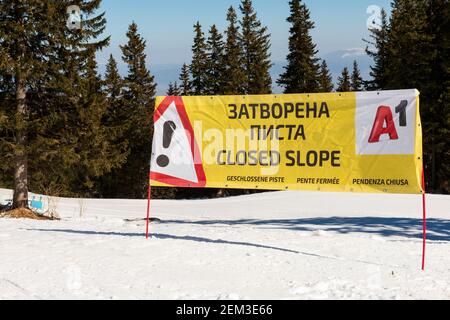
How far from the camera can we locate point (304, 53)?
43.6 meters

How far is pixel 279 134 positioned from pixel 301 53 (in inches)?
1470

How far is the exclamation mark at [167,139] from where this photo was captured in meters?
8.16

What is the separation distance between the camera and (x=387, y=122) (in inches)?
284

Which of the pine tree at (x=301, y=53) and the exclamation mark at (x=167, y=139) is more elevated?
the pine tree at (x=301, y=53)

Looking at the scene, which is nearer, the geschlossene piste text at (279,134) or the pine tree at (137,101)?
the geschlossene piste text at (279,134)

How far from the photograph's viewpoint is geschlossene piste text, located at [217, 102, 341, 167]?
300 inches

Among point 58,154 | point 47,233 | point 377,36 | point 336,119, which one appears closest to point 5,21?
point 58,154

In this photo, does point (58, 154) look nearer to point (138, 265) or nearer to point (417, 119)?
point (138, 265)

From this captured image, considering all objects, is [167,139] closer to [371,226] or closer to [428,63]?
[371,226]

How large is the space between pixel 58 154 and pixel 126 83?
2676cm

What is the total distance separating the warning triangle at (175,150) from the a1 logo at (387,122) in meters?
2.74

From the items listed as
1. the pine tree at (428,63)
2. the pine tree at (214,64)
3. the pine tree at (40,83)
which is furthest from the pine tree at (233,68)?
the pine tree at (40,83)

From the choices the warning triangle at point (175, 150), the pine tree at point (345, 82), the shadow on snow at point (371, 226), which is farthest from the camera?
the pine tree at point (345, 82)

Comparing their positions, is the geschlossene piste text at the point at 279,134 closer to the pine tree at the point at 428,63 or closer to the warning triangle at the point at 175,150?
the warning triangle at the point at 175,150
